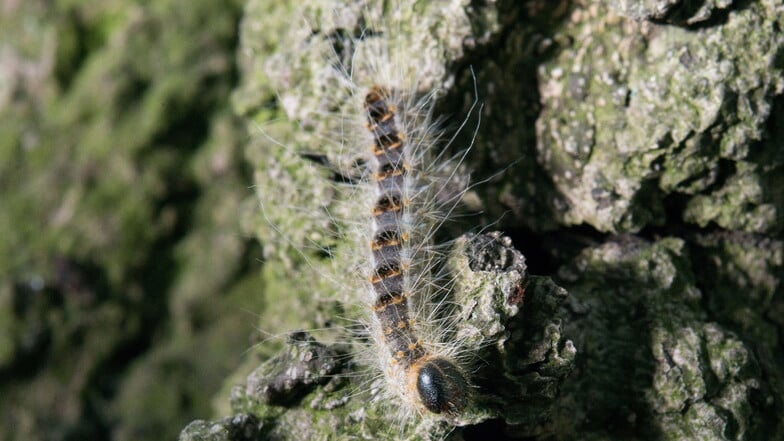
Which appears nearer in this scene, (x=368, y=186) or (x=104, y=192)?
(x=368, y=186)

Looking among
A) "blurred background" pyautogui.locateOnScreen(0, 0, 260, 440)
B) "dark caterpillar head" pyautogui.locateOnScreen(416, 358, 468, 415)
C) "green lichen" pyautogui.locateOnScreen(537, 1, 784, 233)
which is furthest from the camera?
"blurred background" pyautogui.locateOnScreen(0, 0, 260, 440)

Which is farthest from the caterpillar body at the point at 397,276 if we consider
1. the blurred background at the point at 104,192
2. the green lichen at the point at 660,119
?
the blurred background at the point at 104,192

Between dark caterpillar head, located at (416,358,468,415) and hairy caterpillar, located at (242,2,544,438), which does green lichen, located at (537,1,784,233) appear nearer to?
hairy caterpillar, located at (242,2,544,438)

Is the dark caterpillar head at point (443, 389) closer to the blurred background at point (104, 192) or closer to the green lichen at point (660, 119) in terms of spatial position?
the green lichen at point (660, 119)

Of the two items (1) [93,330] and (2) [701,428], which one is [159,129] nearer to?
(1) [93,330]

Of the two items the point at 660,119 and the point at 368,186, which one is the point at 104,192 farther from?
the point at 660,119

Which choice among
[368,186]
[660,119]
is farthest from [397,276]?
[660,119]

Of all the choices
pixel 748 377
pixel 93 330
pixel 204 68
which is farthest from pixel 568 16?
pixel 93 330

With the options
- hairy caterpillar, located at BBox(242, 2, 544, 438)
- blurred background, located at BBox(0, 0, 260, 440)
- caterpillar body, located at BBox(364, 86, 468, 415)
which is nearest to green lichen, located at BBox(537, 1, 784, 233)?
hairy caterpillar, located at BBox(242, 2, 544, 438)
